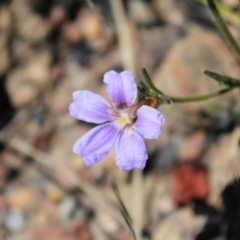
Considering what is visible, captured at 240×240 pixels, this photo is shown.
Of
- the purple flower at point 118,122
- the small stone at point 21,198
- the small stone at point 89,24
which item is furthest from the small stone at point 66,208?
the purple flower at point 118,122

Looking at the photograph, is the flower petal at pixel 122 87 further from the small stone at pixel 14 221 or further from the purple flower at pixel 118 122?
the small stone at pixel 14 221

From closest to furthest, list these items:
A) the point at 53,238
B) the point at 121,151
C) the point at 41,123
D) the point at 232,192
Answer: the point at 121,151
the point at 232,192
the point at 53,238
the point at 41,123

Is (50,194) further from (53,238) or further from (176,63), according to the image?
(176,63)

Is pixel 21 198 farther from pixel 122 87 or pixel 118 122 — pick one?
pixel 122 87

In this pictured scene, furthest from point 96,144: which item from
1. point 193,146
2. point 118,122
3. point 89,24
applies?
point 89,24

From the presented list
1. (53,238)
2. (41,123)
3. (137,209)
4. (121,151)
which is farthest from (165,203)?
(121,151)
